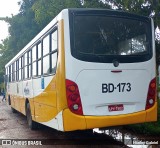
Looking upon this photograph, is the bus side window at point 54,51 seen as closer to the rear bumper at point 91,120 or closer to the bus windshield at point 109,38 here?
the bus windshield at point 109,38

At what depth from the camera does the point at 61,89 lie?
6230 mm

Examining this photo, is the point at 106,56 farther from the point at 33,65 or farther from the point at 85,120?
the point at 33,65

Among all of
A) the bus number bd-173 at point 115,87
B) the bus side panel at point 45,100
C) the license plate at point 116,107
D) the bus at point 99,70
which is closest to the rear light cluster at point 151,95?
the bus at point 99,70

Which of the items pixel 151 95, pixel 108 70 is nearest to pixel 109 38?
pixel 108 70

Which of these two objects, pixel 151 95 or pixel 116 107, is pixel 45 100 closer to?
pixel 116 107

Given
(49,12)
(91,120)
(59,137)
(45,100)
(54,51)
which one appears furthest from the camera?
(49,12)

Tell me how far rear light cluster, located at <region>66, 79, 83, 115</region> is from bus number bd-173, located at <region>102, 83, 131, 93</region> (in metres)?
0.61

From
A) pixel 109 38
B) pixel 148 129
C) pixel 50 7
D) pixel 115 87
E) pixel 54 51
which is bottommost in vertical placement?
pixel 148 129

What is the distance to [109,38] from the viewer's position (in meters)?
6.64

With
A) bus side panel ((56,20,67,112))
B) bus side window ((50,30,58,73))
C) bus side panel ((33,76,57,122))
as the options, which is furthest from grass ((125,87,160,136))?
bus side window ((50,30,58,73))

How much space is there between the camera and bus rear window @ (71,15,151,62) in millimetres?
6363

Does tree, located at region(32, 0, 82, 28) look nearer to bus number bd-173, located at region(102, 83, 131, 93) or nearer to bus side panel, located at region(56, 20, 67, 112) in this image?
bus side panel, located at region(56, 20, 67, 112)

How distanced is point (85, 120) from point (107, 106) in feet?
2.00

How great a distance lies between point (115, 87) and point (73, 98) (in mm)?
990
